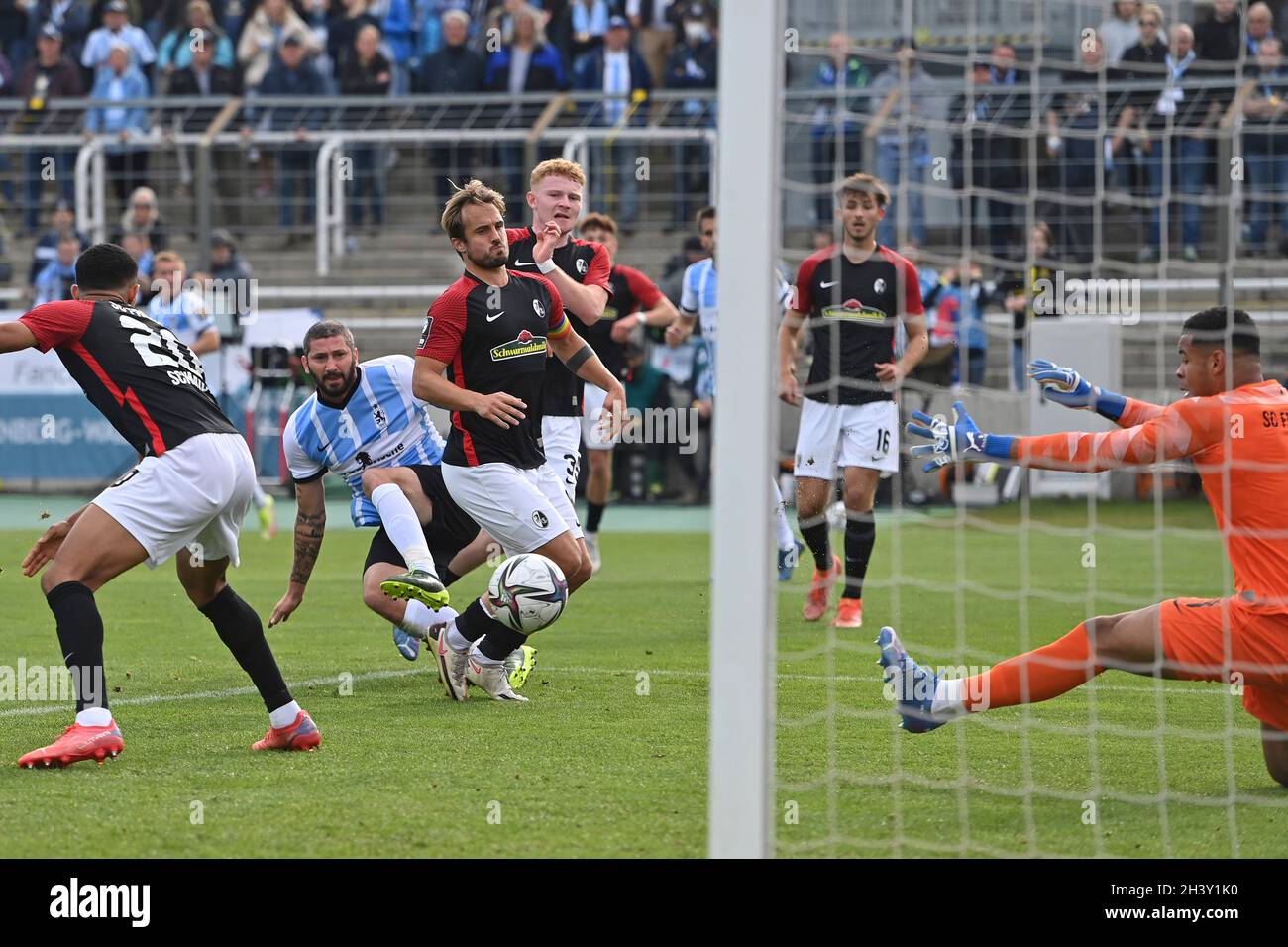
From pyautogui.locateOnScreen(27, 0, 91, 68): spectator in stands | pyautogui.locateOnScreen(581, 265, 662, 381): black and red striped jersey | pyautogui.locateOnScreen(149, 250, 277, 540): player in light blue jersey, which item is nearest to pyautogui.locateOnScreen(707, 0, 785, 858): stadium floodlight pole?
pyautogui.locateOnScreen(581, 265, 662, 381): black and red striped jersey

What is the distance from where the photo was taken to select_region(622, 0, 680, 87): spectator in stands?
2030cm

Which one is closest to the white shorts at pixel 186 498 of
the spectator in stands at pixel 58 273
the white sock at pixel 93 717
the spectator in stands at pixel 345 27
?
the white sock at pixel 93 717

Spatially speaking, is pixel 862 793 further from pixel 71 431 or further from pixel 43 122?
pixel 43 122

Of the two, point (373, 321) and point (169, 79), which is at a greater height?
point (169, 79)

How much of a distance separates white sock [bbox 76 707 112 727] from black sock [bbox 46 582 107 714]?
0.02 metres

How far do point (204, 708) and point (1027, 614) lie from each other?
516 centimetres

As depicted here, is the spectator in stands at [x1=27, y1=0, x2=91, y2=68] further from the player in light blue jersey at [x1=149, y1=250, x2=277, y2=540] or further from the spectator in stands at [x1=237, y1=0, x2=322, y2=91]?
the player in light blue jersey at [x1=149, y1=250, x2=277, y2=540]

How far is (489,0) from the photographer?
21.0 metres

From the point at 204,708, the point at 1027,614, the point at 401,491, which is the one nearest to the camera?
the point at 204,708

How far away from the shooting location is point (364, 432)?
25.0ft

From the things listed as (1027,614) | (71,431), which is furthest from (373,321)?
(1027,614)

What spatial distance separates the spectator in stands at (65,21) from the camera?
21.5m

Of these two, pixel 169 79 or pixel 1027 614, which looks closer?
pixel 1027 614

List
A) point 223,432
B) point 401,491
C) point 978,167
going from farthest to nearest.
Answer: point 978,167, point 401,491, point 223,432
